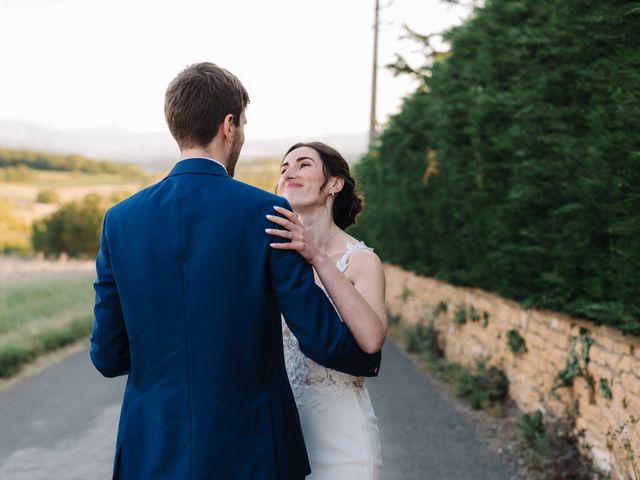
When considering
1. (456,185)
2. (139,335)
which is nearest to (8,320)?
(456,185)

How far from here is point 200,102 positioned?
7.55 ft

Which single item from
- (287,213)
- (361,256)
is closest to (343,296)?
(287,213)

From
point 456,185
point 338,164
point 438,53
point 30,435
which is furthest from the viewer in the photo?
point 438,53

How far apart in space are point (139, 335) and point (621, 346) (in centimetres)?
399

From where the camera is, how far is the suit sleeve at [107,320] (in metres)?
2.38

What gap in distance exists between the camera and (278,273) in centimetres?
224

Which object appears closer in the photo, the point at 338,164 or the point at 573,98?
the point at 338,164

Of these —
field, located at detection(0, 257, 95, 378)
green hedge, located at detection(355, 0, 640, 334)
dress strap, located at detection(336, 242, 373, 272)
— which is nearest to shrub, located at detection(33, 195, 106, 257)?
field, located at detection(0, 257, 95, 378)

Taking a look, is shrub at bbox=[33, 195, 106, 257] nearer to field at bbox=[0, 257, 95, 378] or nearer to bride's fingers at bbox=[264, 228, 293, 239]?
field at bbox=[0, 257, 95, 378]

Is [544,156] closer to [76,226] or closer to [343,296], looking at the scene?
[343,296]

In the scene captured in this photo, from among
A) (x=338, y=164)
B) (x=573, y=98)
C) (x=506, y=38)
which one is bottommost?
(x=338, y=164)

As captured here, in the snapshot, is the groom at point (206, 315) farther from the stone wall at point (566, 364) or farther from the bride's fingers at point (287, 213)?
the stone wall at point (566, 364)

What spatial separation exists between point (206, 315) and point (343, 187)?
1.61 metres

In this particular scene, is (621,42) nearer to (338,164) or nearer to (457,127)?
(338,164)
